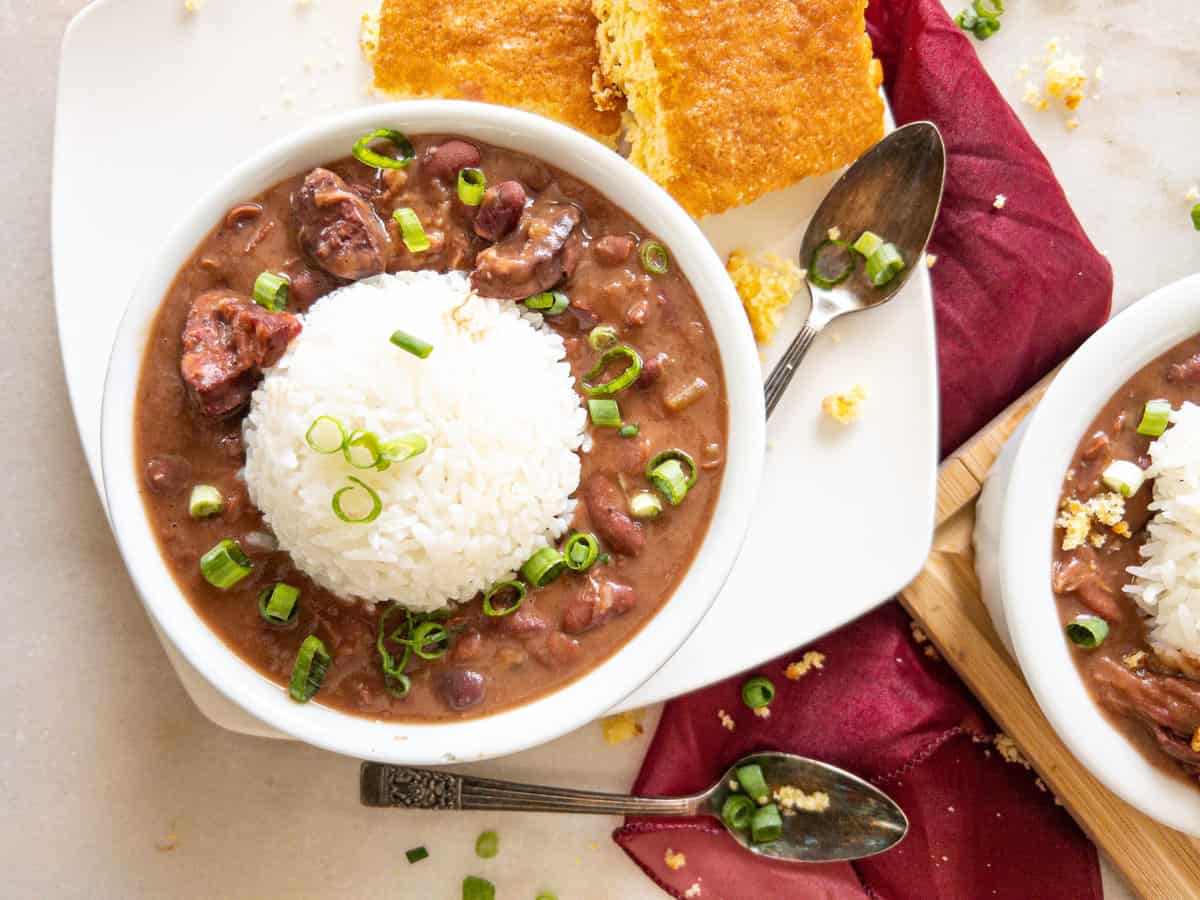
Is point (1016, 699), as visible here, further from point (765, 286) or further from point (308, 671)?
point (308, 671)

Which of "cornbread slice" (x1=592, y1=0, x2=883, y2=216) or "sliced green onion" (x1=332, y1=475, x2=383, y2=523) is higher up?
"cornbread slice" (x1=592, y1=0, x2=883, y2=216)

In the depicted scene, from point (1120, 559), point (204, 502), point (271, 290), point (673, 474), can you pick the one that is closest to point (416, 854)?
point (204, 502)

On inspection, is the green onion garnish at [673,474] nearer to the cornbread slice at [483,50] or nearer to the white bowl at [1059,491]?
the white bowl at [1059,491]

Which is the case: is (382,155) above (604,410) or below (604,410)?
above

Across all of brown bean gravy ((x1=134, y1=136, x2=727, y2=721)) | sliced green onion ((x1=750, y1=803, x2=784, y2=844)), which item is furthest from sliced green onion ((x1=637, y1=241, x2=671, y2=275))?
sliced green onion ((x1=750, y1=803, x2=784, y2=844))

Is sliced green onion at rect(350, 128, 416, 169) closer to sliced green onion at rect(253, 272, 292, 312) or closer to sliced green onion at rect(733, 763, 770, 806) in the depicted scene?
sliced green onion at rect(253, 272, 292, 312)

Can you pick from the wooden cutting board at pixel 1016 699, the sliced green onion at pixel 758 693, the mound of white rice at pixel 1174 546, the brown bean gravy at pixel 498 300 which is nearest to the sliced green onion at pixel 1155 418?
the mound of white rice at pixel 1174 546
